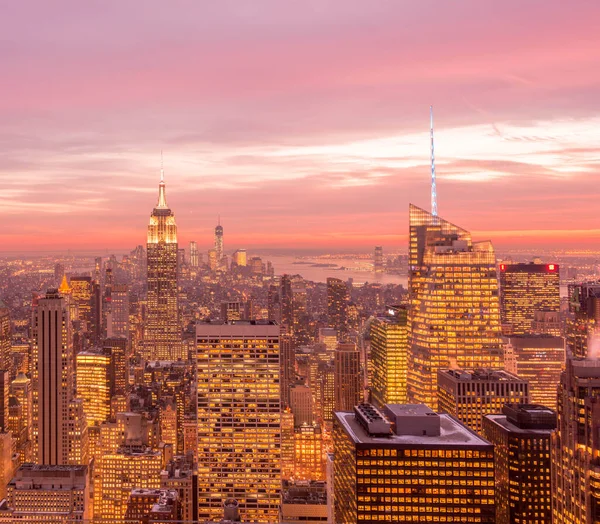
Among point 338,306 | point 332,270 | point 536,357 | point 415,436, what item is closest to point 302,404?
point 338,306

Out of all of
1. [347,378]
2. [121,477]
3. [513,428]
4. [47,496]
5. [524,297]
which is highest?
[524,297]

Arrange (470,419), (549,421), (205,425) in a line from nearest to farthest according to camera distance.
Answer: (549,421), (470,419), (205,425)

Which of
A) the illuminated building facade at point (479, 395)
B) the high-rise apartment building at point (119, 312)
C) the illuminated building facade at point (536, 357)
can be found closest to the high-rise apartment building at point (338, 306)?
the illuminated building facade at point (536, 357)

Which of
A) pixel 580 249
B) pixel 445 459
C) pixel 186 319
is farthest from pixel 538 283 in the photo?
pixel 186 319

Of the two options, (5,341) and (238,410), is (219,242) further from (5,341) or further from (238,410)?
(5,341)

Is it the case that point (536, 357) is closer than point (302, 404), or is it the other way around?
point (536, 357)

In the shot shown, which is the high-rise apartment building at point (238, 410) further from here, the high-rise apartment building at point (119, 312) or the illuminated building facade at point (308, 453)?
the high-rise apartment building at point (119, 312)

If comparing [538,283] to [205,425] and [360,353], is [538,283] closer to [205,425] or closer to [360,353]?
[360,353]
